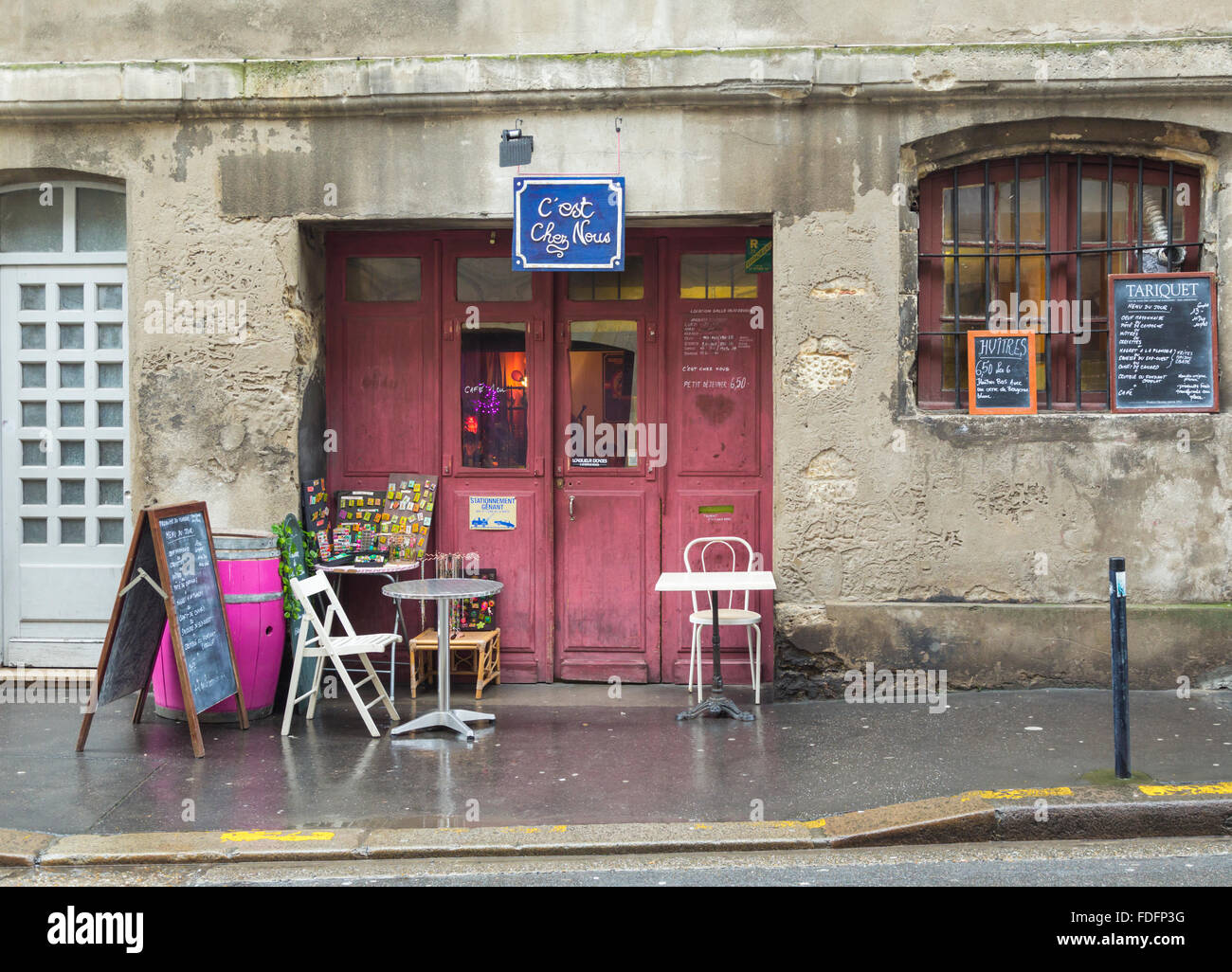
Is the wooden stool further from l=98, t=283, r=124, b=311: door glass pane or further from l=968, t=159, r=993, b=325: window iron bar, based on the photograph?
l=968, t=159, r=993, b=325: window iron bar

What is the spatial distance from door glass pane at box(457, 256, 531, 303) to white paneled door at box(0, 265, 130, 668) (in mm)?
2313

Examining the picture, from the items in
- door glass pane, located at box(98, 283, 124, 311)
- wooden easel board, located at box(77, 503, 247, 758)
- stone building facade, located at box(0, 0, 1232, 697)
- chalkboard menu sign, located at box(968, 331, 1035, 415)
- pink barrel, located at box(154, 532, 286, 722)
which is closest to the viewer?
wooden easel board, located at box(77, 503, 247, 758)

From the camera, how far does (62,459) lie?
7.83 meters

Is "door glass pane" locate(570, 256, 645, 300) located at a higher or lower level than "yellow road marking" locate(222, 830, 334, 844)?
higher

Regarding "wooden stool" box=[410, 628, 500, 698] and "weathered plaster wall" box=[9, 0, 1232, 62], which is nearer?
"weathered plaster wall" box=[9, 0, 1232, 62]

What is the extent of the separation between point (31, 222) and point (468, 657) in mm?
4247

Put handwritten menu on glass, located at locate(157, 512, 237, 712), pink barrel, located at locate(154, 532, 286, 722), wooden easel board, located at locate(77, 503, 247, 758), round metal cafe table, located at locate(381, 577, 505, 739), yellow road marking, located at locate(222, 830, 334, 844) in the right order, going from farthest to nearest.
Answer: pink barrel, located at locate(154, 532, 286, 722) < round metal cafe table, located at locate(381, 577, 505, 739) < handwritten menu on glass, located at locate(157, 512, 237, 712) < wooden easel board, located at locate(77, 503, 247, 758) < yellow road marking, located at locate(222, 830, 334, 844)

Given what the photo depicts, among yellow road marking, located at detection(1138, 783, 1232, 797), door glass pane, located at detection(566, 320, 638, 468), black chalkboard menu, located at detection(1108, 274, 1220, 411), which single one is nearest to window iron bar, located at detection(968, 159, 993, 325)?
black chalkboard menu, located at detection(1108, 274, 1220, 411)

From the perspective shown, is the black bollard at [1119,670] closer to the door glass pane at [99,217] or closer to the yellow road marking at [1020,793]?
the yellow road marking at [1020,793]

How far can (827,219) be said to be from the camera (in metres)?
7.17

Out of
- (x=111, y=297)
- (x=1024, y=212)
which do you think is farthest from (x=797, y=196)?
(x=111, y=297)

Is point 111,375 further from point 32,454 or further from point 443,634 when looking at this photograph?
point 443,634

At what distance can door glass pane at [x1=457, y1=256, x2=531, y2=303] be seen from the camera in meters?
7.86

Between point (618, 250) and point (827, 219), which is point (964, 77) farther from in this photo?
point (618, 250)
